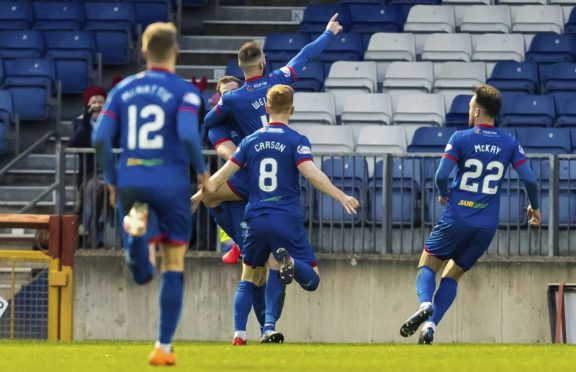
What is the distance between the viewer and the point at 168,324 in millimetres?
10227

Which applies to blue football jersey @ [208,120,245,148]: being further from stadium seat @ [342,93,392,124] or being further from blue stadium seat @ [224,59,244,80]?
blue stadium seat @ [224,59,244,80]

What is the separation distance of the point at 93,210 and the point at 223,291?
1.45 meters

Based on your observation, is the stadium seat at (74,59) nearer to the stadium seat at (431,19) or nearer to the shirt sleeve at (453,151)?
the stadium seat at (431,19)

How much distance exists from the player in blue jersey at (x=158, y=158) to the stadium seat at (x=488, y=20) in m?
12.4

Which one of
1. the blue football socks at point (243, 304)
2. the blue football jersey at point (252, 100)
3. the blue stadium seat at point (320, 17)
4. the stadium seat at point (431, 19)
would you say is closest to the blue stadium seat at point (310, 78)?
the blue stadium seat at point (320, 17)

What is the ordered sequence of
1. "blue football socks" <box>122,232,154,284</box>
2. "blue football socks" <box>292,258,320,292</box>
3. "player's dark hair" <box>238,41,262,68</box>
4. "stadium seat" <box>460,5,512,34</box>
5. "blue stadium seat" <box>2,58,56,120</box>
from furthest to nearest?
1. "stadium seat" <box>460,5,512,34</box>
2. "blue stadium seat" <box>2,58,56,120</box>
3. "player's dark hair" <box>238,41,262,68</box>
4. "blue football socks" <box>292,258,320,292</box>
5. "blue football socks" <box>122,232,154,284</box>

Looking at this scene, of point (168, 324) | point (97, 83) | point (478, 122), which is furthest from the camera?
point (97, 83)

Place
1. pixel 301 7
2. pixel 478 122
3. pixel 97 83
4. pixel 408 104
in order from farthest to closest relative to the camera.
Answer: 1. pixel 301 7
2. pixel 97 83
3. pixel 408 104
4. pixel 478 122

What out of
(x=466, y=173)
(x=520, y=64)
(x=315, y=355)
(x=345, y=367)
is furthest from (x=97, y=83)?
(x=345, y=367)

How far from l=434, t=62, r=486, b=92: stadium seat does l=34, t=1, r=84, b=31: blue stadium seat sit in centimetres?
478

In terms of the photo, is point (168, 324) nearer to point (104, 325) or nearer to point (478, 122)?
point (478, 122)

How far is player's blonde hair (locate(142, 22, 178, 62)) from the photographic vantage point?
10281 millimetres

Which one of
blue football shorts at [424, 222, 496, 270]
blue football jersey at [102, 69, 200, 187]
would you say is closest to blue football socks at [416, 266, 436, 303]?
blue football shorts at [424, 222, 496, 270]

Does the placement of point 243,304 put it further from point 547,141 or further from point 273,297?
point 547,141
